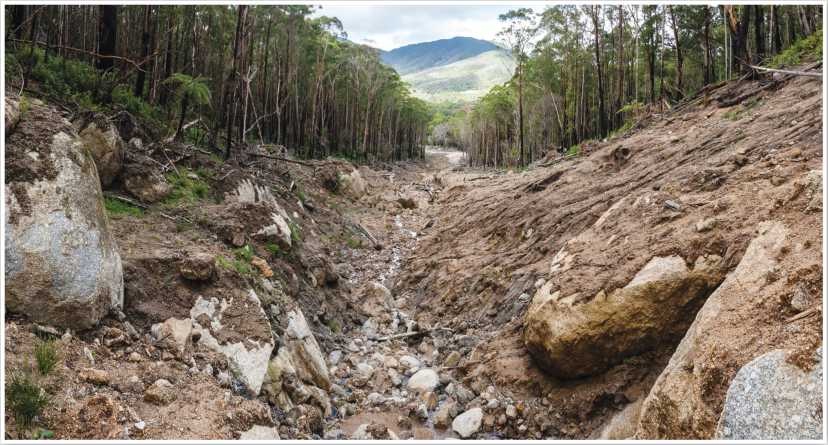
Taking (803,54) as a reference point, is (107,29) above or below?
above

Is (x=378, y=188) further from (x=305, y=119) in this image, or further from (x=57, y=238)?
(x=57, y=238)

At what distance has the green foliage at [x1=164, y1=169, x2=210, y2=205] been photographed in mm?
7435

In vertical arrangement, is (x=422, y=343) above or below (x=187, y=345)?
below

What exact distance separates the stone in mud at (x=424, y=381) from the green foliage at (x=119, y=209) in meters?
4.49

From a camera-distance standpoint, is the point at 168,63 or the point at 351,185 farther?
the point at 351,185

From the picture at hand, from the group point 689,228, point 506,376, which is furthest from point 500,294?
point 689,228

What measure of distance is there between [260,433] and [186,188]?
564 centimetres

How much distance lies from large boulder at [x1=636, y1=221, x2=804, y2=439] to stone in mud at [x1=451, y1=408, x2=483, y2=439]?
190 cm

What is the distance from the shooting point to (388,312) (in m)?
8.36

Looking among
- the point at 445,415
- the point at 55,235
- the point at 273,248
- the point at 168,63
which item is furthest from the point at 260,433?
the point at 168,63

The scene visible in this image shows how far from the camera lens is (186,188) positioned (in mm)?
7992

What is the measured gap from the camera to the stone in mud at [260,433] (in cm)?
362

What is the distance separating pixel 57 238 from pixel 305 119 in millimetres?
29695

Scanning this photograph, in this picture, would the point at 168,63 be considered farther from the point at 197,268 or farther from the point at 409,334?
the point at 409,334
